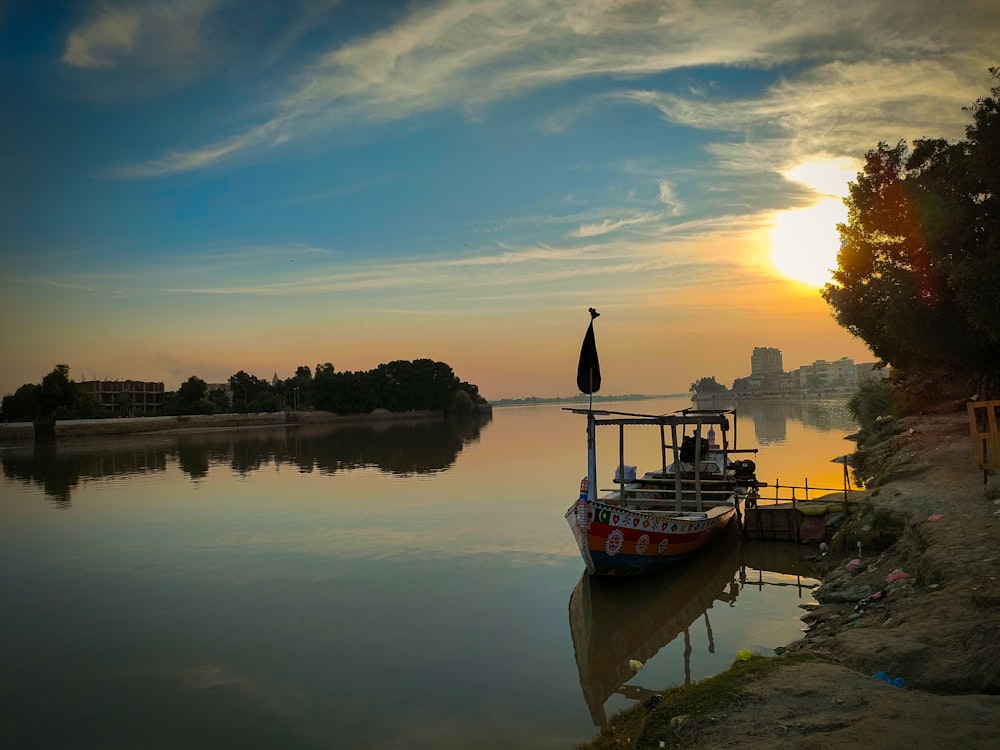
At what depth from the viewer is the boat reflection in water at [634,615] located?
12.3 m

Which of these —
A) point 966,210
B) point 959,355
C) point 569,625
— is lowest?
point 569,625

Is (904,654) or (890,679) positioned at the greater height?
(904,654)

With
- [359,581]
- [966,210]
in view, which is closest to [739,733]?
[359,581]

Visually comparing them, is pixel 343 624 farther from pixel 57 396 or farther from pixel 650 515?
pixel 57 396

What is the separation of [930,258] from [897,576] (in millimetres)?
19275

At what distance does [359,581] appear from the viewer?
18672 millimetres

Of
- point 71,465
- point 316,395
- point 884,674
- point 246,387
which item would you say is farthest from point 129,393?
point 884,674

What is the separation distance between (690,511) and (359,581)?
33.7ft

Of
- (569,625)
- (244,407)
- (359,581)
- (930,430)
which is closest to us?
(569,625)

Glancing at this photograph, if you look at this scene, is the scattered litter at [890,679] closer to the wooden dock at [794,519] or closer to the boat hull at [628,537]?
the boat hull at [628,537]

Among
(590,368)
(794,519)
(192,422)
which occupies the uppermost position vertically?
(590,368)

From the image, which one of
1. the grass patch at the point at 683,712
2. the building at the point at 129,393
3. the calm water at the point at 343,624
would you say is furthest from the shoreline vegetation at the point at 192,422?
the grass patch at the point at 683,712

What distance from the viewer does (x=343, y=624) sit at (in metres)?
15.2

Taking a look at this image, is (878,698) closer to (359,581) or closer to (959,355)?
(359,581)
